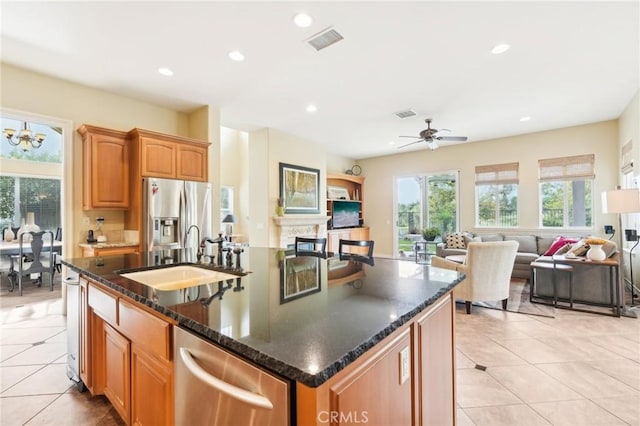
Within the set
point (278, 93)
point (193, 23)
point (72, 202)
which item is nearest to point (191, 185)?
point (72, 202)

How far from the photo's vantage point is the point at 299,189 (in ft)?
20.5

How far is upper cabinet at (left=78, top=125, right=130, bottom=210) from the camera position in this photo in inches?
142

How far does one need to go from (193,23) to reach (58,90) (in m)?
2.35

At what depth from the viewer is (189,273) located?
200 centimetres

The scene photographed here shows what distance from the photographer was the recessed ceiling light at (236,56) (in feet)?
9.82

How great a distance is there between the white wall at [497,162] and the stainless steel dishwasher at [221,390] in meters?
7.05

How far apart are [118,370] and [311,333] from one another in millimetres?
1387

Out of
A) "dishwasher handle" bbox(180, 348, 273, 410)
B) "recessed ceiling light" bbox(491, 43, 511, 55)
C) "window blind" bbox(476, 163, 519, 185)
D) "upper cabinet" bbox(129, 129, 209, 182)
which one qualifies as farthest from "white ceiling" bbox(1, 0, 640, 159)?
"dishwasher handle" bbox(180, 348, 273, 410)

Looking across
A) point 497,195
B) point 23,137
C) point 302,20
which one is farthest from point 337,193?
point 23,137

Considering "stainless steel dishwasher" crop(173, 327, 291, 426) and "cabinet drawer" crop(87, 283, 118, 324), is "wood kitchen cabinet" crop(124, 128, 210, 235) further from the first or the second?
"stainless steel dishwasher" crop(173, 327, 291, 426)

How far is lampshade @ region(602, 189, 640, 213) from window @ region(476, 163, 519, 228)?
2.95 metres

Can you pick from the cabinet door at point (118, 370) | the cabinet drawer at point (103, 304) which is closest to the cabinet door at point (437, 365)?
the cabinet door at point (118, 370)

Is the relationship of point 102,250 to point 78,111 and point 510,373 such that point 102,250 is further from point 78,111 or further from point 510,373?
point 510,373

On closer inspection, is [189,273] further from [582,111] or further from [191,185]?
[582,111]
